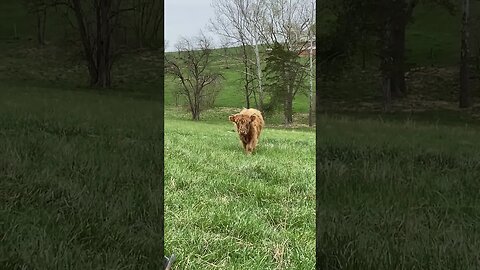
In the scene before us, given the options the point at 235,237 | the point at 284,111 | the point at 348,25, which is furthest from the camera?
the point at 284,111

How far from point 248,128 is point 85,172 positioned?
175 inches


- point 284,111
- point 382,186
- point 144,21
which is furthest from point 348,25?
point 284,111

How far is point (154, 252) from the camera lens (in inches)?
54.3

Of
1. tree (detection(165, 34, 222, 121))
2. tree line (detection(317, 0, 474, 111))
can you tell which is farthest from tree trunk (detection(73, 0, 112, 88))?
tree (detection(165, 34, 222, 121))

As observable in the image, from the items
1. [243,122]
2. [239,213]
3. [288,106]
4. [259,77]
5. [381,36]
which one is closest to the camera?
[381,36]

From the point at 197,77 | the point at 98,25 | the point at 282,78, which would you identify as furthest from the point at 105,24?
the point at 282,78

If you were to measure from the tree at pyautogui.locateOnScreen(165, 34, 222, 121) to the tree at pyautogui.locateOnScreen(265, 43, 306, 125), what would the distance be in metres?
1.24

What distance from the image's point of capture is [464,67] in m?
1.35

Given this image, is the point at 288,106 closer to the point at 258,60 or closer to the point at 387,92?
the point at 258,60

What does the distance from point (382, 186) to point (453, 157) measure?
0.74 feet

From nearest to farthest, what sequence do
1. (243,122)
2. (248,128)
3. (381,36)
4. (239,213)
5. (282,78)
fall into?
(381,36)
(239,213)
(248,128)
(243,122)
(282,78)

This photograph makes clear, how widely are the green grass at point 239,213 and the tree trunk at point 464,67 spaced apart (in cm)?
82

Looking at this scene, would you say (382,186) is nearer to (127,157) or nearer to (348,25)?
(348,25)

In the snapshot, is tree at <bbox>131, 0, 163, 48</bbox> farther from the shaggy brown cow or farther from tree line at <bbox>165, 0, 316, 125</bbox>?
tree line at <bbox>165, 0, 316, 125</bbox>
